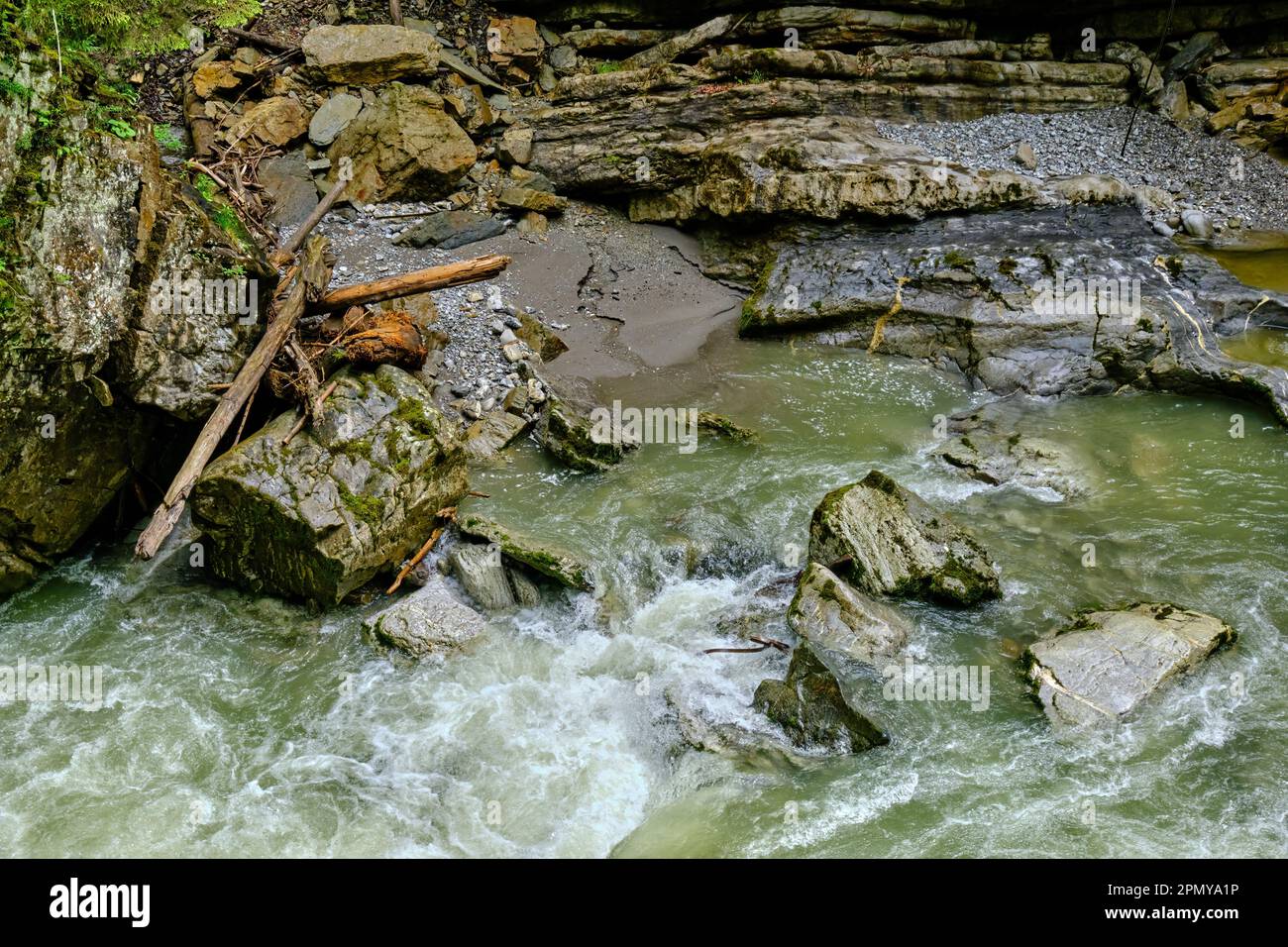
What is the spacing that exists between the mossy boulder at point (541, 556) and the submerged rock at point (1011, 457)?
472 centimetres

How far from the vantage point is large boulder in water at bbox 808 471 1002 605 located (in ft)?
25.0

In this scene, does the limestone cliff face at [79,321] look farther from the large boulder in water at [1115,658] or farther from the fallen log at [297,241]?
the large boulder in water at [1115,658]

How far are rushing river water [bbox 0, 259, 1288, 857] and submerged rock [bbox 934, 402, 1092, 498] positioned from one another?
198mm

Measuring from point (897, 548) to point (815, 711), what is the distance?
6.94ft

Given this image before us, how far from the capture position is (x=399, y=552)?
8.27m

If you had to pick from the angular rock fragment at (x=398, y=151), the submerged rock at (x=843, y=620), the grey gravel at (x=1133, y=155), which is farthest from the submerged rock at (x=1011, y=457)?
the angular rock fragment at (x=398, y=151)

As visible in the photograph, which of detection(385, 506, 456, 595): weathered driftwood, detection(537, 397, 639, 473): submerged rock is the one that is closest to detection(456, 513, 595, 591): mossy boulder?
detection(385, 506, 456, 595): weathered driftwood

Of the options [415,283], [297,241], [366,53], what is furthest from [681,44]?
[415,283]

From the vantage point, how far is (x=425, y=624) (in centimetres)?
759

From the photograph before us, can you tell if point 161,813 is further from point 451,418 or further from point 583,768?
point 451,418

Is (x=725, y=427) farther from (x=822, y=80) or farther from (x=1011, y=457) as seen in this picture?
(x=822, y=80)

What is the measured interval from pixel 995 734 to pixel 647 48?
599 inches

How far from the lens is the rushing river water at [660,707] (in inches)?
224

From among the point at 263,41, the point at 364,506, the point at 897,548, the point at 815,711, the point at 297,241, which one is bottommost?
the point at 815,711
